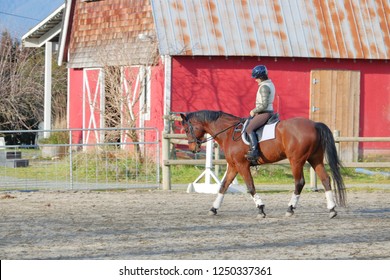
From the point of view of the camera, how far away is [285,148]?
13.7m

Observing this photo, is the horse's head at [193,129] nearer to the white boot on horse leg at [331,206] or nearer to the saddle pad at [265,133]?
the saddle pad at [265,133]

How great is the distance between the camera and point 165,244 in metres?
10.8

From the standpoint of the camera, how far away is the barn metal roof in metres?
23.7

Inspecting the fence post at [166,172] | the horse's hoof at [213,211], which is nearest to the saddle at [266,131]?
the horse's hoof at [213,211]

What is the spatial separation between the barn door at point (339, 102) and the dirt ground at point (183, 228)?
7.46 metres

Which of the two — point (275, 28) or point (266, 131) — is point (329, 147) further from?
point (275, 28)

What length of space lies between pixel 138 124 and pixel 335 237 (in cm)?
1441

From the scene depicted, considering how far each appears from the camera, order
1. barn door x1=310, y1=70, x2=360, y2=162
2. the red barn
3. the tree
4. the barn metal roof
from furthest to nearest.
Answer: the tree < barn door x1=310, y1=70, x2=360, y2=162 < the red barn < the barn metal roof

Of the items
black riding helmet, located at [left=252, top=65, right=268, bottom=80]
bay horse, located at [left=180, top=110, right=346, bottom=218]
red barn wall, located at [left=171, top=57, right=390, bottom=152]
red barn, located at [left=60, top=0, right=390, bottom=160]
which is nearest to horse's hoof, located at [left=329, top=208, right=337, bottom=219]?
bay horse, located at [left=180, top=110, right=346, bottom=218]

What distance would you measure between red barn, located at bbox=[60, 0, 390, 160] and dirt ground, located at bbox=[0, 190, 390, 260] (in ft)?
22.8

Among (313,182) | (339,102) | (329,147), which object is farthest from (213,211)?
(339,102)

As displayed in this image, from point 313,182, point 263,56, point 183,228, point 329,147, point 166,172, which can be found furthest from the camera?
point 263,56

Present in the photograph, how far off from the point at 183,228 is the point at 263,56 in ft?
40.5

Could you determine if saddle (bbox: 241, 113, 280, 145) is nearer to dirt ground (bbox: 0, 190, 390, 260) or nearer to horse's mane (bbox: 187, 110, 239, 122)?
horse's mane (bbox: 187, 110, 239, 122)
